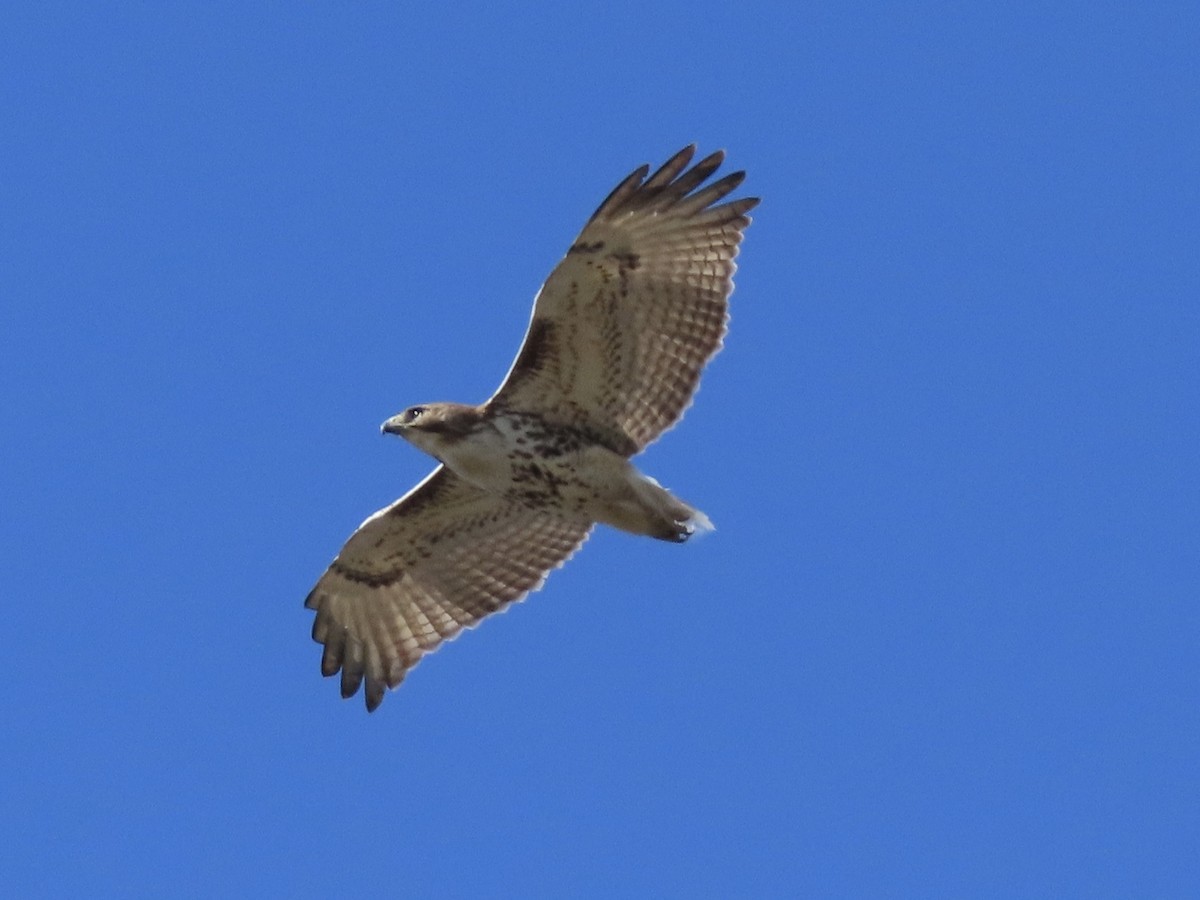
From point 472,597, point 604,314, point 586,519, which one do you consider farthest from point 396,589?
point 604,314

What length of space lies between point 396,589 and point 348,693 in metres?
0.82

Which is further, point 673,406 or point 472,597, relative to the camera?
point 472,597

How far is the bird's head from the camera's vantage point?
43.3ft

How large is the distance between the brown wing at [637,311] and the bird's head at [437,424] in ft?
0.67

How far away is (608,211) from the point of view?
13086 millimetres

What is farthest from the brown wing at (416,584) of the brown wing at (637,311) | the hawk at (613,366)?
the brown wing at (637,311)

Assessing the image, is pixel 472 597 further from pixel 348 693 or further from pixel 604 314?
pixel 604 314

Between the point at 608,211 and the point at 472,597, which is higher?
the point at 608,211

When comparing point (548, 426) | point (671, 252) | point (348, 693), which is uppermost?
point (671, 252)

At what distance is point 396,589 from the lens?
15.0 m

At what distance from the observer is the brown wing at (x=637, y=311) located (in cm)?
1316

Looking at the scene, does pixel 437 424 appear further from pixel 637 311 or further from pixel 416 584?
pixel 416 584

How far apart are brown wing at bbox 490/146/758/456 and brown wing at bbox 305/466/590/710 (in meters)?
1.52

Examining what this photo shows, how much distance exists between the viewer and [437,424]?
519 inches
